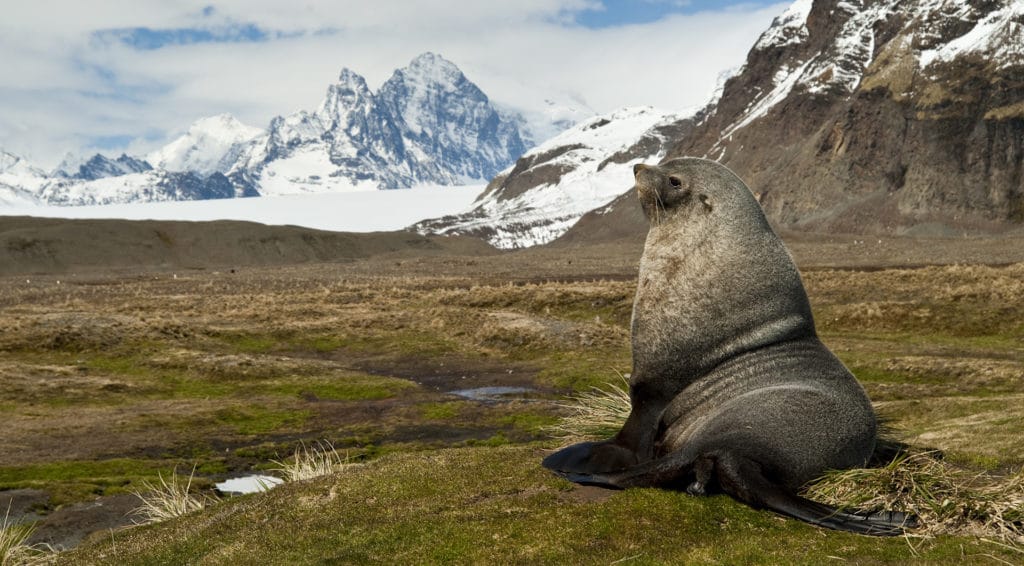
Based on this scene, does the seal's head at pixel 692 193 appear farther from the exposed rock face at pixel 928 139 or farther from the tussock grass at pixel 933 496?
the exposed rock face at pixel 928 139

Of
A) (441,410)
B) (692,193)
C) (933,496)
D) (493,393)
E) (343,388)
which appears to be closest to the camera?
(933,496)

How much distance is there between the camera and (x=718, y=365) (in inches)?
476

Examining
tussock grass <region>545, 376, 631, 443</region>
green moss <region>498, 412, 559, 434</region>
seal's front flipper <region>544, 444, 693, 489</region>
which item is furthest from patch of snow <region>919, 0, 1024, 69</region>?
seal's front flipper <region>544, 444, 693, 489</region>

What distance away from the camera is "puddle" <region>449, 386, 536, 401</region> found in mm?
35812

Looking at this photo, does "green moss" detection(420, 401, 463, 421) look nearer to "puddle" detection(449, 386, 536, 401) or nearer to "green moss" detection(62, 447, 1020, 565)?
"puddle" detection(449, 386, 536, 401)

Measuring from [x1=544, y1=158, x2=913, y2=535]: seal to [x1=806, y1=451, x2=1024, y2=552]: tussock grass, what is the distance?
35 centimetres

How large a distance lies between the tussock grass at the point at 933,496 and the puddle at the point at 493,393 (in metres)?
25.0

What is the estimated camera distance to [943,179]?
165 metres

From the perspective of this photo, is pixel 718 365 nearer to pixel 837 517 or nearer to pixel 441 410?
pixel 837 517

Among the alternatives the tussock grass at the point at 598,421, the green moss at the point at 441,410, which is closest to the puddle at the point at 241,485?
the green moss at the point at 441,410

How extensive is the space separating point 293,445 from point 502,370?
53.5ft

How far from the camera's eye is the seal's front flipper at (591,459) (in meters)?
12.0

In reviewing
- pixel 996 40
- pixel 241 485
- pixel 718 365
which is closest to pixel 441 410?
pixel 241 485

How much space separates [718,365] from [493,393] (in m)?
25.6
